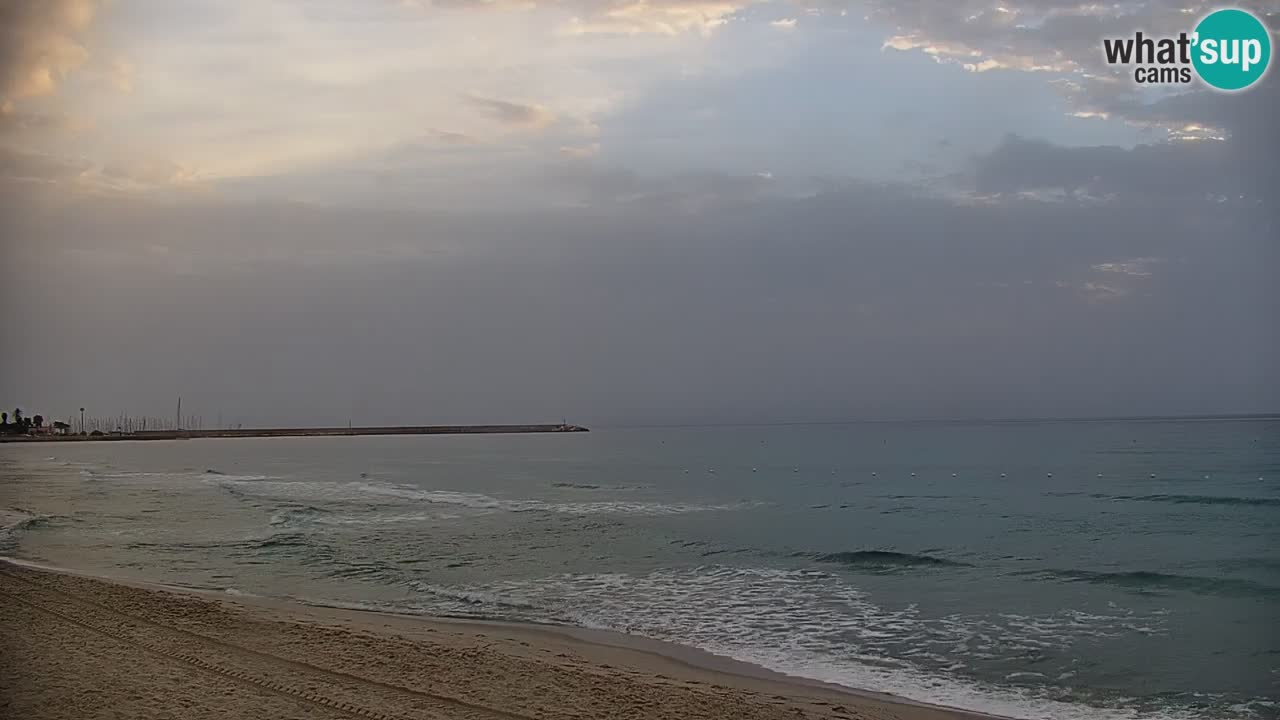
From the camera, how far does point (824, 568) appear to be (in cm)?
1942

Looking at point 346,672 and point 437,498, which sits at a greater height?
point 346,672

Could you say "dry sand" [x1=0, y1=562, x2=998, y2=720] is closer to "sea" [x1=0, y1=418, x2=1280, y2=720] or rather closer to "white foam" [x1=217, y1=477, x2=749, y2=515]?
"sea" [x1=0, y1=418, x2=1280, y2=720]

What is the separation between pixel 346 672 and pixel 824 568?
42.7 feet

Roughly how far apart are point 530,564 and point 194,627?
346 inches

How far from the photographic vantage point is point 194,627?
10992 millimetres

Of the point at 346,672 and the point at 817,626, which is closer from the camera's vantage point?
the point at 346,672

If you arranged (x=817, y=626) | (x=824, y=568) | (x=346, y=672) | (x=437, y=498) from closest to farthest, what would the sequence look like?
(x=346, y=672), (x=817, y=626), (x=824, y=568), (x=437, y=498)

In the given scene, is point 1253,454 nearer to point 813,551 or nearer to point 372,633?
point 813,551

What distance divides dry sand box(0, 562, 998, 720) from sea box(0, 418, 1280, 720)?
4.05 feet

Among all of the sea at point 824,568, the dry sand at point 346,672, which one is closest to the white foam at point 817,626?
the sea at point 824,568

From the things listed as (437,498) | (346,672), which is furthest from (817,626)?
(437,498)

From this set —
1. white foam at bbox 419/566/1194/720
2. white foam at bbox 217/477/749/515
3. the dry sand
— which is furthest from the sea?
the dry sand

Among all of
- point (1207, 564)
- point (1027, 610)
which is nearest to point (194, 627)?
point (1027, 610)

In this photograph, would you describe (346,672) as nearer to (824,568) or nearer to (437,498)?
(824,568)
